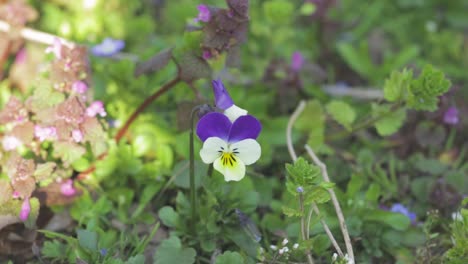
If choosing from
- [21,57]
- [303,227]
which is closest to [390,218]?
[303,227]

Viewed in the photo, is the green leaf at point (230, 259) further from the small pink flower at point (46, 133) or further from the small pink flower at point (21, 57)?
the small pink flower at point (21, 57)

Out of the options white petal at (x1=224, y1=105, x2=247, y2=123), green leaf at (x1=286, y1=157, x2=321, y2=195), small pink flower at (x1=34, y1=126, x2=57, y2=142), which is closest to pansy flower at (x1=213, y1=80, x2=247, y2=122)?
white petal at (x1=224, y1=105, x2=247, y2=123)

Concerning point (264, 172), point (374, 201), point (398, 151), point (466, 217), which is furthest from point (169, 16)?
point (466, 217)

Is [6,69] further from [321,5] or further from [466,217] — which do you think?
[466,217]

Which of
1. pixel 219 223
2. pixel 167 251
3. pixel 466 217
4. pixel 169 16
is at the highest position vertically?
pixel 169 16

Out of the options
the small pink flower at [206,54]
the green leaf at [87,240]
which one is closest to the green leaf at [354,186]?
the small pink flower at [206,54]

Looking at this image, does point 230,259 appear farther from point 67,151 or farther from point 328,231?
point 67,151
